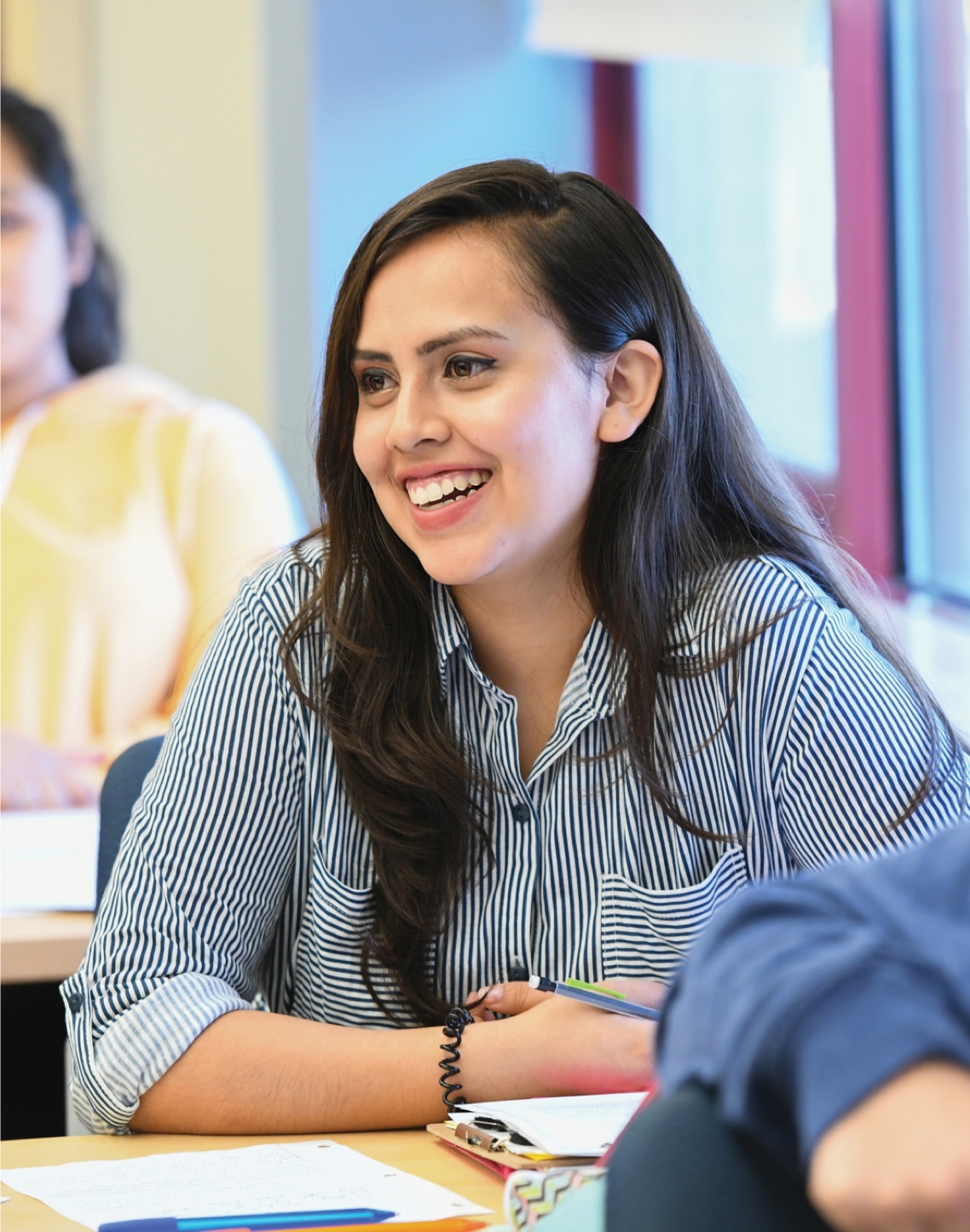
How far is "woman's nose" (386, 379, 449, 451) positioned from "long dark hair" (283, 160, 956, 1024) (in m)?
0.09

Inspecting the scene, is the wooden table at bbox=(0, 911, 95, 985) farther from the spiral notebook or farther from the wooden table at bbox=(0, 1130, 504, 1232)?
the spiral notebook

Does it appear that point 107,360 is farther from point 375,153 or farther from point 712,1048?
point 712,1048

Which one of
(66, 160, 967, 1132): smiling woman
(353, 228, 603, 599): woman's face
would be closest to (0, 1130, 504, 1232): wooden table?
(66, 160, 967, 1132): smiling woman

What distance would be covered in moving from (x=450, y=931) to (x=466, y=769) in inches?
5.7

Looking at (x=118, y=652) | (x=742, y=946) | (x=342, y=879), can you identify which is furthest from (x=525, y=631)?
(x=118, y=652)

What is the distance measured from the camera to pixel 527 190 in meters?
1.42

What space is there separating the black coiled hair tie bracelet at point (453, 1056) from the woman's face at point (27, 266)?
2.35 meters

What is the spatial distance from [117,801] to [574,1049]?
0.58 m

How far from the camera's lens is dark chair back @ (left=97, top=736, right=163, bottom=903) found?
4.93 ft

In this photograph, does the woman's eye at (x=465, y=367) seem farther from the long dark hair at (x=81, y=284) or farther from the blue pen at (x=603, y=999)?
the long dark hair at (x=81, y=284)

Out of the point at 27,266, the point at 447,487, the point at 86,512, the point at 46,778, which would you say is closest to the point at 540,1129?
the point at 447,487

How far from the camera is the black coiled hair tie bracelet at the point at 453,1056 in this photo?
117 cm

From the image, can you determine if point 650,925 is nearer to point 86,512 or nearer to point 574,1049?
point 574,1049

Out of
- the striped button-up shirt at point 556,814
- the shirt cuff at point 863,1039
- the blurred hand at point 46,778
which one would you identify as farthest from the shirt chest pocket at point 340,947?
the blurred hand at point 46,778
